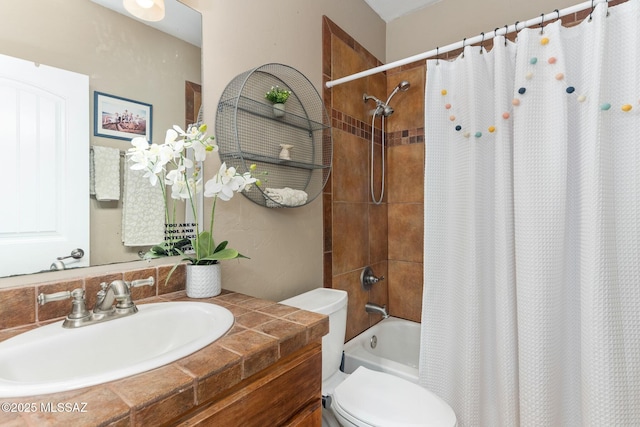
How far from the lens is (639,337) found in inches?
41.9

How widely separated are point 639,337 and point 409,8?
85.7 inches

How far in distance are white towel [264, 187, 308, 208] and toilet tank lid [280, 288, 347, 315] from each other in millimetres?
410

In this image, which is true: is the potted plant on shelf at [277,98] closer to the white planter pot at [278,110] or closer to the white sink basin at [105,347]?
the white planter pot at [278,110]

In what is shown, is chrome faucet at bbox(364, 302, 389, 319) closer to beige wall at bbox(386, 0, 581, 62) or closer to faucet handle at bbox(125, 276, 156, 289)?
faucet handle at bbox(125, 276, 156, 289)

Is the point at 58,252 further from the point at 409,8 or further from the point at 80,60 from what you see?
the point at 409,8

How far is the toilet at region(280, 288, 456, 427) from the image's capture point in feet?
3.57

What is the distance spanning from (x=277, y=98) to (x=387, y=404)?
1279 mm

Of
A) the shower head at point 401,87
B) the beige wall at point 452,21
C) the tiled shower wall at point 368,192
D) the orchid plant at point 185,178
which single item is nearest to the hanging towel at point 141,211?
the orchid plant at point 185,178

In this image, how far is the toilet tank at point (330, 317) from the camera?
4.34 ft

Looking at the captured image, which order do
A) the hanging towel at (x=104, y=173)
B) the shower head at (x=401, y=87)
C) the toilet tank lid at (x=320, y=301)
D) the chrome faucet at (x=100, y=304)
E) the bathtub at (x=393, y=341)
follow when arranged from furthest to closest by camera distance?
the shower head at (x=401, y=87), the bathtub at (x=393, y=341), the toilet tank lid at (x=320, y=301), the hanging towel at (x=104, y=173), the chrome faucet at (x=100, y=304)

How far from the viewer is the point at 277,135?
1.43 metres

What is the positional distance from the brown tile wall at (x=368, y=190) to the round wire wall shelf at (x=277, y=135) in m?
0.17

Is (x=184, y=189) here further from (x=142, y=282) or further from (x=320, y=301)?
(x=320, y=301)

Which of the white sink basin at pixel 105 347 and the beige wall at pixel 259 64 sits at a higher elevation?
the beige wall at pixel 259 64
